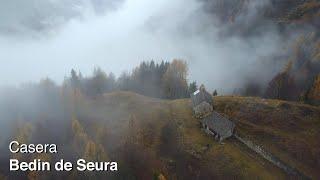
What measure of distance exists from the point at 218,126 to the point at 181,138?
1103cm

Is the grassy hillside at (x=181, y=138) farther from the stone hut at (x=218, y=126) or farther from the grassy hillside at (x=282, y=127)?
the stone hut at (x=218, y=126)

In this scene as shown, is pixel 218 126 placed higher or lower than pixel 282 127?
higher

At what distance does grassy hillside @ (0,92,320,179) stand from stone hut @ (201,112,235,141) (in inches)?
93.7

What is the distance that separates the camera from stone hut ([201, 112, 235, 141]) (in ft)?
497

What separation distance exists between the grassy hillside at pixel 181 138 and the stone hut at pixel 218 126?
238 cm

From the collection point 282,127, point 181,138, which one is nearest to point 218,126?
point 181,138

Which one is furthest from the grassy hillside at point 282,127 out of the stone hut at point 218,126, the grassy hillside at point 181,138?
the stone hut at point 218,126

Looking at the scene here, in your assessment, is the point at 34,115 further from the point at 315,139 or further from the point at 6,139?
the point at 315,139

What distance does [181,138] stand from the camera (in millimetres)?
153125

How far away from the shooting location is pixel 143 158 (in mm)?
147000

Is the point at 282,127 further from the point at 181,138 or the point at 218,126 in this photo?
the point at 181,138

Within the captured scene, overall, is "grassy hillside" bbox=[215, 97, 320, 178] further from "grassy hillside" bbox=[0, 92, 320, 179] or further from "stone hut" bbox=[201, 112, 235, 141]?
"stone hut" bbox=[201, 112, 235, 141]

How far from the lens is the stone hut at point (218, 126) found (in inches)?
5960

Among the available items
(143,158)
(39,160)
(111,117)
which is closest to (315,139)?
(143,158)
